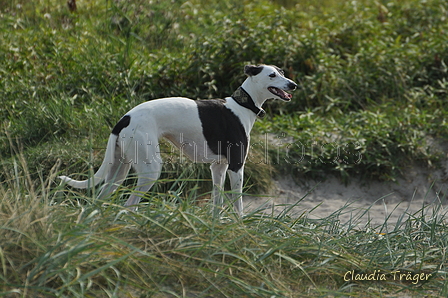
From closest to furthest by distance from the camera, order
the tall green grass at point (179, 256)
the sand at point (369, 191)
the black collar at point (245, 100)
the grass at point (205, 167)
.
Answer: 1. the tall green grass at point (179, 256)
2. the grass at point (205, 167)
3. the black collar at point (245, 100)
4. the sand at point (369, 191)

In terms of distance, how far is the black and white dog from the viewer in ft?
14.1

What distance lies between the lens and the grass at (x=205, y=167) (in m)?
3.02

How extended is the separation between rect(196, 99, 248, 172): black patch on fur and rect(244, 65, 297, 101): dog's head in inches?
14.5

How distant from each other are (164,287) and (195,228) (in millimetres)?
431

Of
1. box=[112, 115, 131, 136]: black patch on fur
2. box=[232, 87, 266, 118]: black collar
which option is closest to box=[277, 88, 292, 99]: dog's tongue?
box=[232, 87, 266, 118]: black collar

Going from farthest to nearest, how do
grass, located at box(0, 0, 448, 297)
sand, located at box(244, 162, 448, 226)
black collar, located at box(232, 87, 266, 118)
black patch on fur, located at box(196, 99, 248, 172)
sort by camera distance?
sand, located at box(244, 162, 448, 226), black collar, located at box(232, 87, 266, 118), black patch on fur, located at box(196, 99, 248, 172), grass, located at box(0, 0, 448, 297)

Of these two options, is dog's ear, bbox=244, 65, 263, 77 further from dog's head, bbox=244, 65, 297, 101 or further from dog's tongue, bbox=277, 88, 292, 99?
dog's tongue, bbox=277, 88, 292, 99

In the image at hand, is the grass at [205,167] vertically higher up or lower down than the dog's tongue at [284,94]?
lower down

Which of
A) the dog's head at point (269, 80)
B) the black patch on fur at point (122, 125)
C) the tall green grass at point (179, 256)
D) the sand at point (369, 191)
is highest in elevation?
the dog's head at point (269, 80)

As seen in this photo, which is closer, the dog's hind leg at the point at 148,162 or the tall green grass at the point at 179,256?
the tall green grass at the point at 179,256

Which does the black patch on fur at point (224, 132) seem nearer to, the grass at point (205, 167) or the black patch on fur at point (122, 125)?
the grass at point (205, 167)

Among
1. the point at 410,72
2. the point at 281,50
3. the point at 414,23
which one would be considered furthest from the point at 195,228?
the point at 414,23

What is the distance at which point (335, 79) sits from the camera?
7988 millimetres

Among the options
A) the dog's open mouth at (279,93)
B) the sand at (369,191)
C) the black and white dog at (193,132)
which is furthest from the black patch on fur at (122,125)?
the sand at (369,191)
